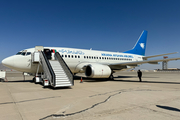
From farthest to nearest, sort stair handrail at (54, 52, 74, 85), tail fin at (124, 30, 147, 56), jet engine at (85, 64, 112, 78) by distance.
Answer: tail fin at (124, 30, 147, 56) → jet engine at (85, 64, 112, 78) → stair handrail at (54, 52, 74, 85)

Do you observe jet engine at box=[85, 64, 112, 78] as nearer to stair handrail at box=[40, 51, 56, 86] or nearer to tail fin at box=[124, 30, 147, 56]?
stair handrail at box=[40, 51, 56, 86]

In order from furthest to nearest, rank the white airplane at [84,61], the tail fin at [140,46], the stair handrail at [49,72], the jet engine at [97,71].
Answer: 1. the tail fin at [140,46]
2. the jet engine at [97,71]
3. the white airplane at [84,61]
4. the stair handrail at [49,72]

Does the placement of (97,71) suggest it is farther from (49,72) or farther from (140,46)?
(140,46)

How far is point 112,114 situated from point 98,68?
33.1ft

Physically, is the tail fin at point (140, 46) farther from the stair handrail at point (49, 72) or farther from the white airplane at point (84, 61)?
the stair handrail at point (49, 72)

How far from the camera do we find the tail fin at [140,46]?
2391 centimetres

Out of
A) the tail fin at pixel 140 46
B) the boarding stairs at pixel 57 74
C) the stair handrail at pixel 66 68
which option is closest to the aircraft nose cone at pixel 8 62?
the boarding stairs at pixel 57 74

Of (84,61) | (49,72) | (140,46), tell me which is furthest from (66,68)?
(140,46)

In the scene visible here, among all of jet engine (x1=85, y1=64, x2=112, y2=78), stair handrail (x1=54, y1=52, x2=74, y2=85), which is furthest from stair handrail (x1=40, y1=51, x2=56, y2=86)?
jet engine (x1=85, y1=64, x2=112, y2=78)

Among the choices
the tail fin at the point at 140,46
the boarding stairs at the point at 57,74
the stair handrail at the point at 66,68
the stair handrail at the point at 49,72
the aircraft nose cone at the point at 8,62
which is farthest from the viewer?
the tail fin at the point at 140,46

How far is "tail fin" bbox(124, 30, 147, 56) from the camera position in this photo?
23.9m

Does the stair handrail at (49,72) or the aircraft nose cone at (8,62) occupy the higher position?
the aircraft nose cone at (8,62)

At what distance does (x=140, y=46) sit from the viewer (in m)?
24.3

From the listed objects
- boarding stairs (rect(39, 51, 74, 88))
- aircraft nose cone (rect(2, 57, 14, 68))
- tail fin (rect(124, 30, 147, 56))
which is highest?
tail fin (rect(124, 30, 147, 56))
